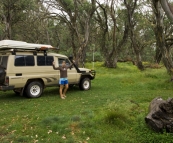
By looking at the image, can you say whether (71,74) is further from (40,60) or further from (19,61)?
(19,61)

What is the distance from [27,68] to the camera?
999cm

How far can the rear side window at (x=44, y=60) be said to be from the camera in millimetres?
10516

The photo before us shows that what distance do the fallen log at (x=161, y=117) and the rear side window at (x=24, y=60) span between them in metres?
6.18

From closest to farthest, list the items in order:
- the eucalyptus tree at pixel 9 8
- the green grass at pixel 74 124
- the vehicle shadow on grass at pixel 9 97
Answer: the green grass at pixel 74 124
the vehicle shadow on grass at pixel 9 97
the eucalyptus tree at pixel 9 8

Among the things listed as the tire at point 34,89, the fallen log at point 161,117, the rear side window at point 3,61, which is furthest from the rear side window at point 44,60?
the fallen log at point 161,117

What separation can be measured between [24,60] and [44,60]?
1.11 metres

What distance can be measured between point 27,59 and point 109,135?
233 inches

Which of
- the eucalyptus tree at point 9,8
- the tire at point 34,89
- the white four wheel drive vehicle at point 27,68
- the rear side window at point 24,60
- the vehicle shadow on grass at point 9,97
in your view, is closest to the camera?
the white four wheel drive vehicle at point 27,68

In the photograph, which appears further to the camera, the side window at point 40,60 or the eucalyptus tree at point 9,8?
the eucalyptus tree at point 9,8

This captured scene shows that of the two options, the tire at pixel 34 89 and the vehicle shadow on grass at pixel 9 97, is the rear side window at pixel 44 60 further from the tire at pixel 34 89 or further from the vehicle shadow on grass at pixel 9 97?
the vehicle shadow on grass at pixel 9 97

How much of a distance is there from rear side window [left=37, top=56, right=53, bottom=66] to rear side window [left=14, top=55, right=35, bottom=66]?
335 mm

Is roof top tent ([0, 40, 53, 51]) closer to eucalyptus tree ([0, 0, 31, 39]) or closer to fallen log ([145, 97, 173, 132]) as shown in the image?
fallen log ([145, 97, 173, 132])

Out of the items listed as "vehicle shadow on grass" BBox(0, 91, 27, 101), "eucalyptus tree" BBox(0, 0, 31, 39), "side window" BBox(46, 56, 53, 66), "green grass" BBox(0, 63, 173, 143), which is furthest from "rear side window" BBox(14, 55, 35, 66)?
"eucalyptus tree" BBox(0, 0, 31, 39)

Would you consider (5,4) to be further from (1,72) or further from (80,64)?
(1,72)
